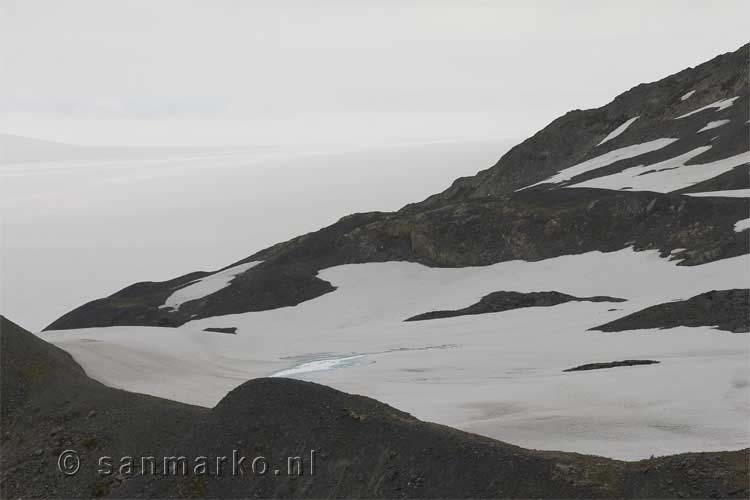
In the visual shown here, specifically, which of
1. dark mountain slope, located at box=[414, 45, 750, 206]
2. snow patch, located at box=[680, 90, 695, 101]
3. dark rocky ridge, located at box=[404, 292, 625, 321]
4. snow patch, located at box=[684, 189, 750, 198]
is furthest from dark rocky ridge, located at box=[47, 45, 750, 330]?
dark rocky ridge, located at box=[404, 292, 625, 321]

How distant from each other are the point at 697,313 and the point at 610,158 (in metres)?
51.6

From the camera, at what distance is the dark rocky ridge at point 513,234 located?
6188 centimetres

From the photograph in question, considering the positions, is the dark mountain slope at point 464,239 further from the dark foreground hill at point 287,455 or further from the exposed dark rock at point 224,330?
the dark foreground hill at point 287,455

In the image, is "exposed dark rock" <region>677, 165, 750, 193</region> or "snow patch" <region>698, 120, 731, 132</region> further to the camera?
"snow patch" <region>698, 120, 731, 132</region>

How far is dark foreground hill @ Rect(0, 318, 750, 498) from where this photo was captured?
1734 centimetres

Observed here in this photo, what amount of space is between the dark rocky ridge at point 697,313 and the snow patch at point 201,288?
3976cm

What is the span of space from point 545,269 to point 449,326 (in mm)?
13915

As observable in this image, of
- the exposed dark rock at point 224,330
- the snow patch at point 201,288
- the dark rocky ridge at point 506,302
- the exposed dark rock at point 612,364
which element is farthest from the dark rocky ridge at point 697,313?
the snow patch at point 201,288

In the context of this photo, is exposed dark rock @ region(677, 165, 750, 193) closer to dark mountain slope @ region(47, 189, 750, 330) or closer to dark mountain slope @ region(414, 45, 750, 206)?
dark mountain slope @ region(47, 189, 750, 330)

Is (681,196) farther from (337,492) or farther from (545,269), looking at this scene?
(337,492)

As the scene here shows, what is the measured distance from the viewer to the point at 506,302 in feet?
197

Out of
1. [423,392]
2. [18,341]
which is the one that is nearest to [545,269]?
[423,392]

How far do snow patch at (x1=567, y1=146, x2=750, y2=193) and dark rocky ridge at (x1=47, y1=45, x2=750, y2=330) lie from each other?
1.52m

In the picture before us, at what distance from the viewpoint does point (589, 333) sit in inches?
1766
